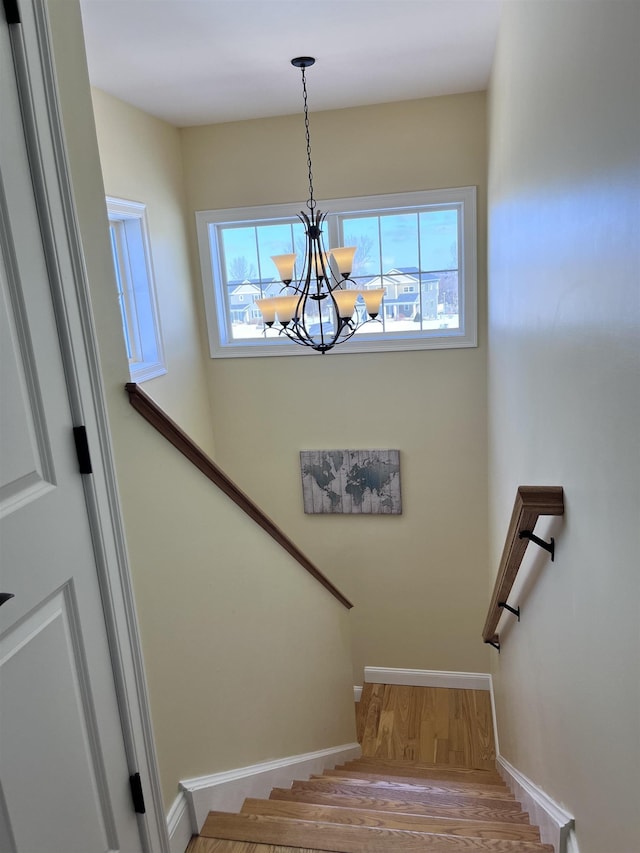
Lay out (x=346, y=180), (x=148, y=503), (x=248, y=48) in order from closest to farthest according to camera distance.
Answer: (x=148, y=503) < (x=248, y=48) < (x=346, y=180)

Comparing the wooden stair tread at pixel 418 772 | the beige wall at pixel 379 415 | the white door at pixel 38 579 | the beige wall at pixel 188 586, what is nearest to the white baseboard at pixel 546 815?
the wooden stair tread at pixel 418 772

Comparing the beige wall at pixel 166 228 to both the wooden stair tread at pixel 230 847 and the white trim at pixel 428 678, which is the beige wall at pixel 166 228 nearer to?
the white trim at pixel 428 678

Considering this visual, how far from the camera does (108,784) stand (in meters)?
1.44

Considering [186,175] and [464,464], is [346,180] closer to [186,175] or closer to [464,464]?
[186,175]

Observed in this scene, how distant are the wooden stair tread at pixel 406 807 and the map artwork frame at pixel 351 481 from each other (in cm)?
232

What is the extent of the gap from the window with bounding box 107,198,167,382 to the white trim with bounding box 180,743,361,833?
222 cm

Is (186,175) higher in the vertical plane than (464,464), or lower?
higher

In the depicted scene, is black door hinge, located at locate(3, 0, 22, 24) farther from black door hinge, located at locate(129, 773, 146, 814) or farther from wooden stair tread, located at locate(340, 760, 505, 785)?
wooden stair tread, located at locate(340, 760, 505, 785)

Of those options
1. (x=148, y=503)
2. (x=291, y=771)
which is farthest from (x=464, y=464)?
(x=148, y=503)

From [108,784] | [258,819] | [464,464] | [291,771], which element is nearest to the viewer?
[108,784]

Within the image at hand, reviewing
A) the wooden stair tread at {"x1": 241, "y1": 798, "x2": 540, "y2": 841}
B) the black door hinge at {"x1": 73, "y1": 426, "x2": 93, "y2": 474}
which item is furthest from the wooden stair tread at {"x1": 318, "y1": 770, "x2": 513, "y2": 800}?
the black door hinge at {"x1": 73, "y1": 426, "x2": 93, "y2": 474}

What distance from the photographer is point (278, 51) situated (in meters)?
2.98

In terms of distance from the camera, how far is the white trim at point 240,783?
1819 millimetres

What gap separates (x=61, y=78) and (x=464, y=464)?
140 inches
